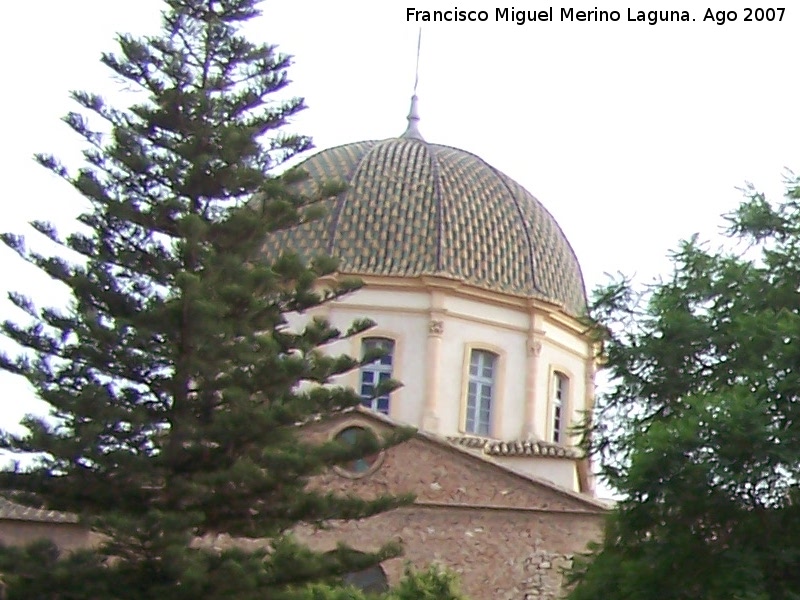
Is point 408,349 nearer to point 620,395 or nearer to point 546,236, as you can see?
point 546,236

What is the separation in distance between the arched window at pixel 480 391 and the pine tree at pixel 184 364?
29.3ft

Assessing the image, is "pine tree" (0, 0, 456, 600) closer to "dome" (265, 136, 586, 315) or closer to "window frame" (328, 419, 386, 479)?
"window frame" (328, 419, 386, 479)

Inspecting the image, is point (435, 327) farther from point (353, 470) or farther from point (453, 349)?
point (353, 470)

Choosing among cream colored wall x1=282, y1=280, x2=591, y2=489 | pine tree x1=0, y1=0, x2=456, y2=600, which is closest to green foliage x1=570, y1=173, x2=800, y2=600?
pine tree x1=0, y1=0, x2=456, y2=600

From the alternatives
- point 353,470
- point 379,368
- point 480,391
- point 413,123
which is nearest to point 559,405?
point 480,391

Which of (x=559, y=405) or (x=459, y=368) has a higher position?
(x=459, y=368)

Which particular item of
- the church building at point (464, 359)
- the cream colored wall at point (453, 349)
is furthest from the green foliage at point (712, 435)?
the cream colored wall at point (453, 349)

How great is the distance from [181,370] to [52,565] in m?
2.56

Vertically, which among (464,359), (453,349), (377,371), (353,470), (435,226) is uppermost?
(435,226)

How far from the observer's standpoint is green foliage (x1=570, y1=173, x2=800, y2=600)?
13203 millimetres

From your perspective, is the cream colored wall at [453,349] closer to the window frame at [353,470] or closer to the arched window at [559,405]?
the arched window at [559,405]

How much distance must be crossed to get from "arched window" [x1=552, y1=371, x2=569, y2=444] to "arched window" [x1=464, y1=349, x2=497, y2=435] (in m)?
1.39

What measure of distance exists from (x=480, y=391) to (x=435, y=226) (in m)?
3.28

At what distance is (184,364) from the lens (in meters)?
16.6
